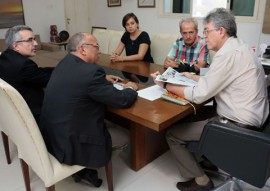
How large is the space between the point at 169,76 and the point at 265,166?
0.77 meters

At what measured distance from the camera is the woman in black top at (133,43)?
2746mm

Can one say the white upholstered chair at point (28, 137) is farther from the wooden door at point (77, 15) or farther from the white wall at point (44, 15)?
the wooden door at point (77, 15)

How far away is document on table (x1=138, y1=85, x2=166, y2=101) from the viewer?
160 cm

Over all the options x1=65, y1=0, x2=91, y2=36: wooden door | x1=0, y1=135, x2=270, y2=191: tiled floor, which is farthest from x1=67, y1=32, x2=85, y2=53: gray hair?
x1=65, y1=0, x2=91, y2=36: wooden door

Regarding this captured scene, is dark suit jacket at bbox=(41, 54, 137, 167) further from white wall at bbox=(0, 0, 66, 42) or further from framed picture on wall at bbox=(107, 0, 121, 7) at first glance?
white wall at bbox=(0, 0, 66, 42)

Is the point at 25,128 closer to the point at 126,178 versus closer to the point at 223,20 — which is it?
the point at 126,178

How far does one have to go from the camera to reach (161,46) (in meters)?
3.00

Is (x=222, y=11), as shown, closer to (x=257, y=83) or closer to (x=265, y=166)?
(x=257, y=83)

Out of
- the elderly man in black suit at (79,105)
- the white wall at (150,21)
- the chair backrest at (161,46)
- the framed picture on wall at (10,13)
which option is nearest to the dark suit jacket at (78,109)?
the elderly man in black suit at (79,105)

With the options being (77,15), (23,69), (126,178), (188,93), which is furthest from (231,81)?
(77,15)

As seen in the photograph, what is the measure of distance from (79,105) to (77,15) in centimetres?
519

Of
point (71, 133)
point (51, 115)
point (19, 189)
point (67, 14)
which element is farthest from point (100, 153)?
point (67, 14)

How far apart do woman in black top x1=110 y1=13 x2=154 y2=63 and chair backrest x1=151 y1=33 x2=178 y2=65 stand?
0.10m

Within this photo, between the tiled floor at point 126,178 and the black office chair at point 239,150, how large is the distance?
0.59 metres
